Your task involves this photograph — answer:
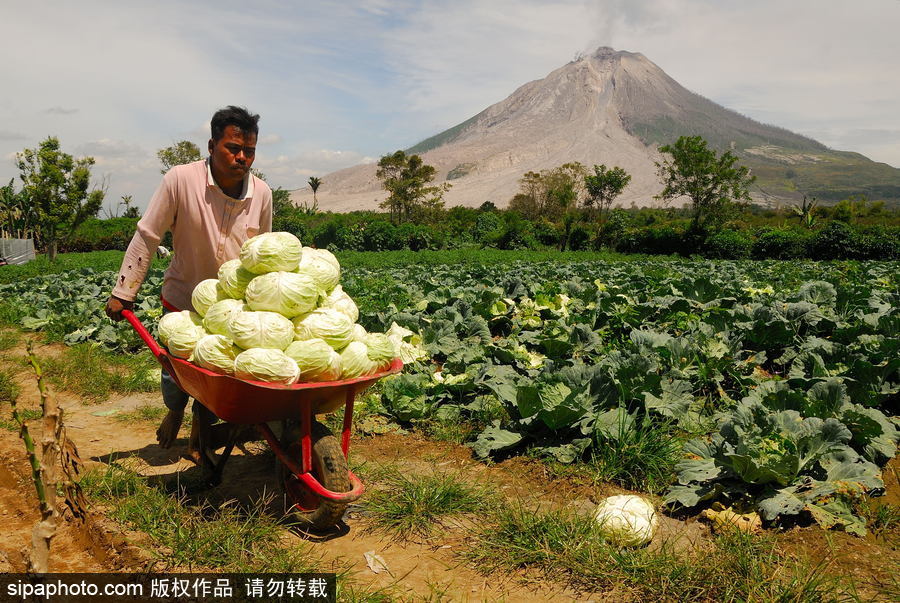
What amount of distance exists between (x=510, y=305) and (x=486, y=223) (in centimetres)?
3344

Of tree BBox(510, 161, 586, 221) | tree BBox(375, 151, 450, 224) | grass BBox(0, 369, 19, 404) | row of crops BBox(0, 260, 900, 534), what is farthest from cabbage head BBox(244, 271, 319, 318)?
tree BBox(510, 161, 586, 221)

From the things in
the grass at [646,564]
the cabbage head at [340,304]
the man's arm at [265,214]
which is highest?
the man's arm at [265,214]

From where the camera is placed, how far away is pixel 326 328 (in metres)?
2.77

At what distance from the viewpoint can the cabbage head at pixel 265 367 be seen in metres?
2.46

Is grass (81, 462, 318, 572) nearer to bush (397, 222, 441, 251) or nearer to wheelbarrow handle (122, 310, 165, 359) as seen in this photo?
wheelbarrow handle (122, 310, 165, 359)

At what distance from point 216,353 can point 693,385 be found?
11.9 ft

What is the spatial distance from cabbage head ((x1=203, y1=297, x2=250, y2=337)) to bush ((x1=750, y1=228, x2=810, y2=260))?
3449 centimetres

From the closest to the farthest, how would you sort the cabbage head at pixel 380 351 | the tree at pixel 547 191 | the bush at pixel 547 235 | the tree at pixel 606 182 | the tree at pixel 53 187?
the cabbage head at pixel 380 351, the tree at pixel 53 187, the bush at pixel 547 235, the tree at pixel 606 182, the tree at pixel 547 191

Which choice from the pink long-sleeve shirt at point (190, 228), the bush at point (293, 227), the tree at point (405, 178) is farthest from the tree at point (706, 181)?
the pink long-sleeve shirt at point (190, 228)

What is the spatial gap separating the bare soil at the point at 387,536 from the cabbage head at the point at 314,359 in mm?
913

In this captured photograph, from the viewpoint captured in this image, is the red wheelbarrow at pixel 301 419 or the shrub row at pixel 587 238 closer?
the red wheelbarrow at pixel 301 419

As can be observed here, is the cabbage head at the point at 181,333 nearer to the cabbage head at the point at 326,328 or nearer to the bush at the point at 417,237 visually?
the cabbage head at the point at 326,328

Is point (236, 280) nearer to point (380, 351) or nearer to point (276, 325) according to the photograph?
point (276, 325)

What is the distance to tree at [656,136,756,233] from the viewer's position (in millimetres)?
38250
